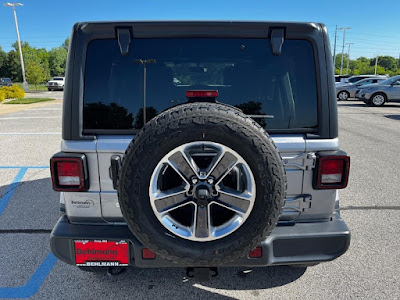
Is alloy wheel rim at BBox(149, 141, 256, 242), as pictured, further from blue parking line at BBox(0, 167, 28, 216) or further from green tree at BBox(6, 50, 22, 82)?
green tree at BBox(6, 50, 22, 82)

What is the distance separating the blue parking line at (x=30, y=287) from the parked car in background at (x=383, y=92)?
19172mm

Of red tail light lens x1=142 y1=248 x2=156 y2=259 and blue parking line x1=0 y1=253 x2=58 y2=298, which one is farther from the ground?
red tail light lens x1=142 y1=248 x2=156 y2=259

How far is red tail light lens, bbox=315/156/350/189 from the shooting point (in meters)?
2.09

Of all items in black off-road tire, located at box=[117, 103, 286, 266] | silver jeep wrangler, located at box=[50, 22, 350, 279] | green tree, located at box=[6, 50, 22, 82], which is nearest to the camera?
black off-road tire, located at box=[117, 103, 286, 266]

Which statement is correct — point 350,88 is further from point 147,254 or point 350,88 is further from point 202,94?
point 147,254

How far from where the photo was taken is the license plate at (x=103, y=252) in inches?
80.3

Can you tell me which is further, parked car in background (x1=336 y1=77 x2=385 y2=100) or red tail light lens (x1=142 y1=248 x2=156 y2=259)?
parked car in background (x1=336 y1=77 x2=385 y2=100)

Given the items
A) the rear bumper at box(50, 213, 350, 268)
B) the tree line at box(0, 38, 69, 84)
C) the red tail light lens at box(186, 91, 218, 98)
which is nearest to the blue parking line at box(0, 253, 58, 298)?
the rear bumper at box(50, 213, 350, 268)

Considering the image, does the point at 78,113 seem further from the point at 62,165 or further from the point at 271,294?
the point at 271,294

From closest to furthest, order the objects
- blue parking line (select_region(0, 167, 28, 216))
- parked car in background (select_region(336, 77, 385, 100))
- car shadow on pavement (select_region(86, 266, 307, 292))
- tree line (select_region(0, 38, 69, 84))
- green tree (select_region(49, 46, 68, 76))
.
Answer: car shadow on pavement (select_region(86, 266, 307, 292))
blue parking line (select_region(0, 167, 28, 216))
parked car in background (select_region(336, 77, 385, 100))
tree line (select_region(0, 38, 69, 84))
green tree (select_region(49, 46, 68, 76))

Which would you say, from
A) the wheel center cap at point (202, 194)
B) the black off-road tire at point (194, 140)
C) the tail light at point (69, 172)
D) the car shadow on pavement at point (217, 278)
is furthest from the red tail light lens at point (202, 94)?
the car shadow on pavement at point (217, 278)

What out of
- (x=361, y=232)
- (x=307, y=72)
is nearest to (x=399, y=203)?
(x=361, y=232)

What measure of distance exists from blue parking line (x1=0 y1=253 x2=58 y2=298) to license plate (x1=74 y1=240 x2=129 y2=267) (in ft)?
2.65

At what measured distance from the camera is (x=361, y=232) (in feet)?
11.3
